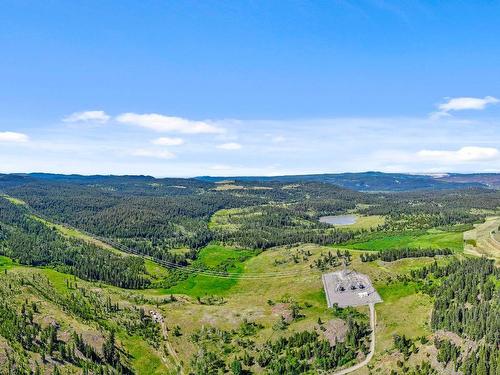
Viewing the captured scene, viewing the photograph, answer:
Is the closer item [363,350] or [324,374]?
[324,374]

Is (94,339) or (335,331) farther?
(335,331)

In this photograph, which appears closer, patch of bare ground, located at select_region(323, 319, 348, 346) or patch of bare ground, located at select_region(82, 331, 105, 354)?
patch of bare ground, located at select_region(82, 331, 105, 354)

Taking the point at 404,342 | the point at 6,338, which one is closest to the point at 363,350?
the point at 404,342

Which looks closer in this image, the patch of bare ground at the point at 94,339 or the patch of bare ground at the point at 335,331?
the patch of bare ground at the point at 94,339

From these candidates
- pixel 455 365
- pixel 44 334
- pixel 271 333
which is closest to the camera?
pixel 455 365

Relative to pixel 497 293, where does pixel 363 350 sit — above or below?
below

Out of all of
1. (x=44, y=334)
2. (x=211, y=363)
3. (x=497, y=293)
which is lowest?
(x=211, y=363)

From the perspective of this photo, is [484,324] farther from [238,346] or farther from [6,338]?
[6,338]

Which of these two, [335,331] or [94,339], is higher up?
[94,339]
